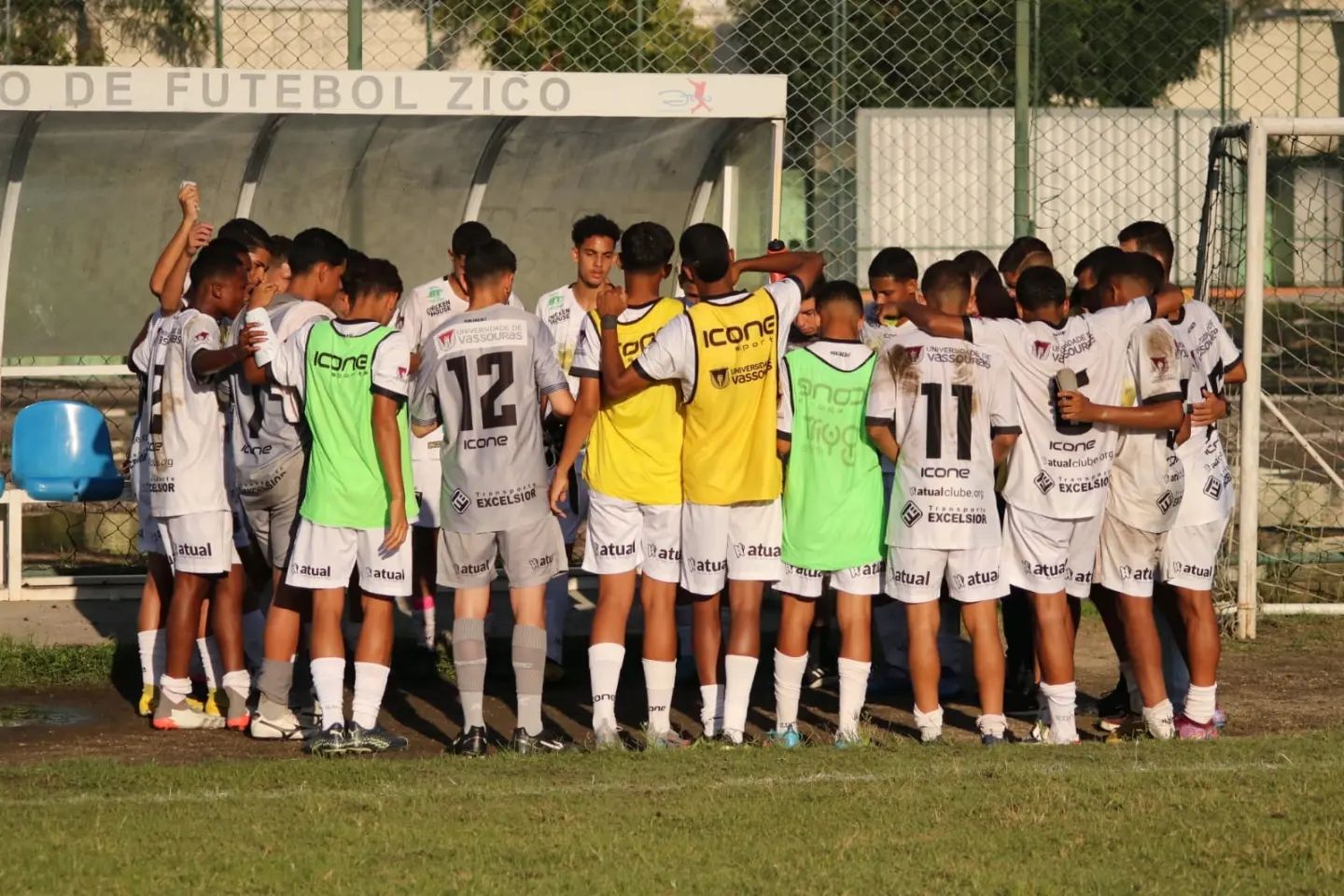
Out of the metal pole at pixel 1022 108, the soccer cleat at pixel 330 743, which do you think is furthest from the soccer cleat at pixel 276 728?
the metal pole at pixel 1022 108

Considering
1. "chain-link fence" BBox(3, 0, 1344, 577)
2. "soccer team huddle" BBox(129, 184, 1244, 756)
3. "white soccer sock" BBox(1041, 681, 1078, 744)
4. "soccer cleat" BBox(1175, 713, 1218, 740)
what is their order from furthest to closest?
"chain-link fence" BBox(3, 0, 1344, 577) → "soccer cleat" BBox(1175, 713, 1218, 740) → "white soccer sock" BBox(1041, 681, 1078, 744) → "soccer team huddle" BBox(129, 184, 1244, 756)

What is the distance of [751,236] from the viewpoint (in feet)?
36.6

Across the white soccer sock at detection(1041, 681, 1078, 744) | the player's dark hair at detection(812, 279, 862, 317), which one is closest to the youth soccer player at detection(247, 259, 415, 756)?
the player's dark hair at detection(812, 279, 862, 317)

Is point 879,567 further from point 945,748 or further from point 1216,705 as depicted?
point 1216,705

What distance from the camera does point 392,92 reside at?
30.7 ft

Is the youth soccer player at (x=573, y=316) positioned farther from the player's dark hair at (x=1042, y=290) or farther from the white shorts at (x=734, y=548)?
the player's dark hair at (x=1042, y=290)

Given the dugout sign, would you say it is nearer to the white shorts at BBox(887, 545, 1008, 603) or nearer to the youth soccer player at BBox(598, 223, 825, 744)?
the youth soccer player at BBox(598, 223, 825, 744)

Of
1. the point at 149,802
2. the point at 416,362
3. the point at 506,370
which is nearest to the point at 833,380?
the point at 506,370

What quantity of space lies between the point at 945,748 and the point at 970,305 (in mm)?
2405

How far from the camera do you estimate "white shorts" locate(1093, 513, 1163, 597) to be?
7.42 m

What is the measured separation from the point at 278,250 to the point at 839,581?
2.89 metres

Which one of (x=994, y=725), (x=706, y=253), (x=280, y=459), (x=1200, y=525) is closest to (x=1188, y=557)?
(x=1200, y=525)

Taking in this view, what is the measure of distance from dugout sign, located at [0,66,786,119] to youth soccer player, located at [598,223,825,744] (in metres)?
2.42

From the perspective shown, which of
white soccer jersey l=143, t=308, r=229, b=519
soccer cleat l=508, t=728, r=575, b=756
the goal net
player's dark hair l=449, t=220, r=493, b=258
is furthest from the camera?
the goal net
